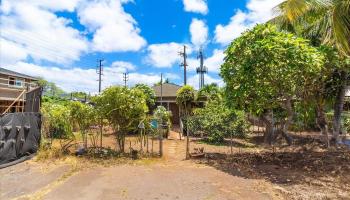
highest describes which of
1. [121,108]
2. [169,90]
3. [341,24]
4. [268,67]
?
[169,90]

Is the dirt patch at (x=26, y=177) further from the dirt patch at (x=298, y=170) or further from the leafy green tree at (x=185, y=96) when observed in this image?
the leafy green tree at (x=185, y=96)

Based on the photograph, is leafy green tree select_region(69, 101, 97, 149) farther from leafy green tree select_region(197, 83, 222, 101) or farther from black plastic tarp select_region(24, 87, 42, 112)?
leafy green tree select_region(197, 83, 222, 101)

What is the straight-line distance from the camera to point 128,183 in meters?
8.97

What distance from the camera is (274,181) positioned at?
910cm

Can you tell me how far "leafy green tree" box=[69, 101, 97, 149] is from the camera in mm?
13781

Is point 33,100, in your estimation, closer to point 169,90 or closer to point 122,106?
point 122,106

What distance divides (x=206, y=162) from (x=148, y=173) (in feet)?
9.02

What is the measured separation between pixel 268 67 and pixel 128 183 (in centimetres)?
601

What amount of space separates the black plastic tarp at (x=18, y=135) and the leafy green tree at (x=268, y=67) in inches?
312

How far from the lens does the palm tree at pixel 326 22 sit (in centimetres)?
1110

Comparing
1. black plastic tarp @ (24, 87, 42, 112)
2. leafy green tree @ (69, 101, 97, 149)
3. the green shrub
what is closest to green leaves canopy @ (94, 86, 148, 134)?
leafy green tree @ (69, 101, 97, 149)

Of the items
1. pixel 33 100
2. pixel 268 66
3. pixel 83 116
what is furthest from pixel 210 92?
pixel 33 100

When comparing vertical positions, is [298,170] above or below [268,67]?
below

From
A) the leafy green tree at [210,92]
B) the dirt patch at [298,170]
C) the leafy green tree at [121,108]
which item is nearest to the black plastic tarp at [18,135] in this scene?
the leafy green tree at [121,108]
